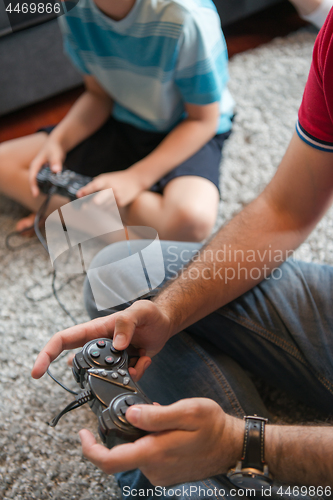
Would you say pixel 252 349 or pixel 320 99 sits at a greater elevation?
pixel 320 99

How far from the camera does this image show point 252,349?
543mm

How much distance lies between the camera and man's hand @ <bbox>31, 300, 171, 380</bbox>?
0.38 m

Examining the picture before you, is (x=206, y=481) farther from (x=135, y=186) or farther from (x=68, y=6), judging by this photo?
(x=68, y=6)

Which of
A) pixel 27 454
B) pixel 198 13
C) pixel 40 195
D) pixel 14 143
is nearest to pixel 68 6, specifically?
pixel 198 13

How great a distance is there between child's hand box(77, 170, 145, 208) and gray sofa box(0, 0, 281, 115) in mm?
345

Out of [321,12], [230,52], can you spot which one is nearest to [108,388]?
[321,12]

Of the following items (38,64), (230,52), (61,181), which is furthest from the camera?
(230,52)

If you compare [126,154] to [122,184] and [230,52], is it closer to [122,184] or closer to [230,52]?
[122,184]

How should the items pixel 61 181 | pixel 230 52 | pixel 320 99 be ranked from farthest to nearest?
pixel 230 52
pixel 61 181
pixel 320 99

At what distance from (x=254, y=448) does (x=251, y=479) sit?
0.03 metres

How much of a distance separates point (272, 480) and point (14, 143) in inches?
35.6

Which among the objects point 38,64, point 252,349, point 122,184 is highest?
point 38,64

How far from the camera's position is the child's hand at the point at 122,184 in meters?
0.66

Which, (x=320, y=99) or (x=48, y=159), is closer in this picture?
(x=320, y=99)
